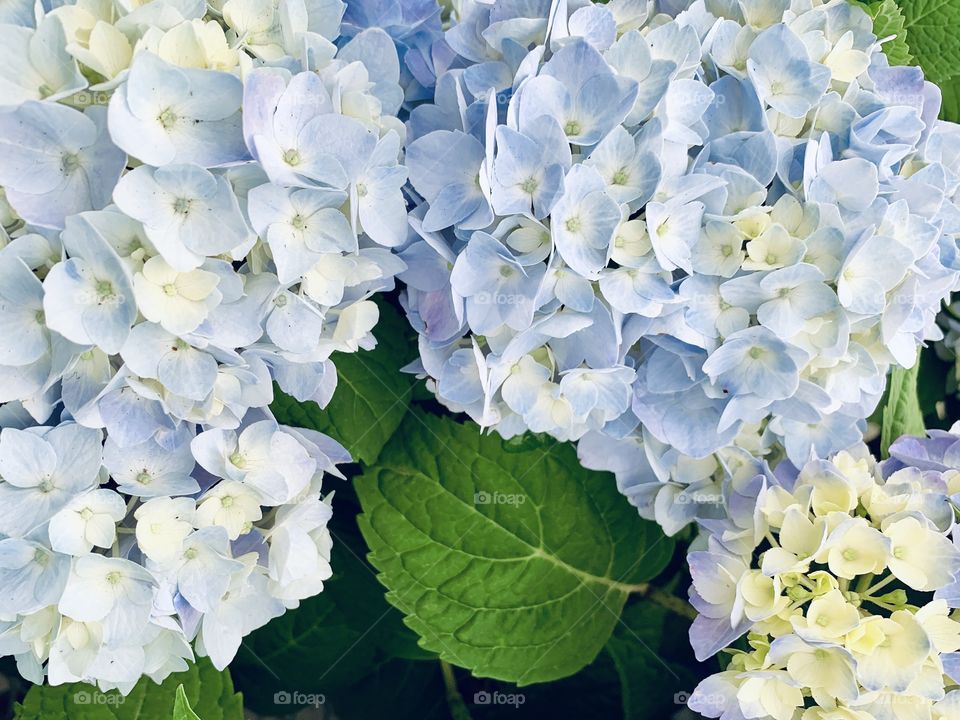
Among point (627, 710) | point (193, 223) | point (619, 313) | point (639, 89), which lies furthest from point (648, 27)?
point (627, 710)

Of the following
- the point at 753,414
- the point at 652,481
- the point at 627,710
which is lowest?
the point at 627,710

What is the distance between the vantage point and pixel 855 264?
2.02 ft

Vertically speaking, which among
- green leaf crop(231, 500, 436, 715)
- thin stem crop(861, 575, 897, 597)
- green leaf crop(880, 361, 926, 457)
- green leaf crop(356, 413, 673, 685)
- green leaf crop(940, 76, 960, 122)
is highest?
green leaf crop(940, 76, 960, 122)

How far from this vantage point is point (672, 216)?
595mm

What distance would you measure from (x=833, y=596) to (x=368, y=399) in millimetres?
365

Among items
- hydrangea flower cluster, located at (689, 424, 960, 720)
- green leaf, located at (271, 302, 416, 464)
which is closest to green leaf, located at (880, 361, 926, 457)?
hydrangea flower cluster, located at (689, 424, 960, 720)

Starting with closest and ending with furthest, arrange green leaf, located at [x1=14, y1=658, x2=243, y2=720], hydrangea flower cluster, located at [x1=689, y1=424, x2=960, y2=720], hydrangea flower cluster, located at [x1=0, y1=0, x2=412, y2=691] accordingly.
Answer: hydrangea flower cluster, located at [x1=0, y1=0, x2=412, y2=691], hydrangea flower cluster, located at [x1=689, y1=424, x2=960, y2=720], green leaf, located at [x1=14, y1=658, x2=243, y2=720]

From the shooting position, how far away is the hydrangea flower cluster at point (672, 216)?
1.92 feet

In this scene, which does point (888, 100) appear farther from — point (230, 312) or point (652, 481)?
point (230, 312)

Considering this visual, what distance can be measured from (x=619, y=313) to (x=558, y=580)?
13.0 inches

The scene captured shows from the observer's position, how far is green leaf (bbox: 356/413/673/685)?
79 centimetres

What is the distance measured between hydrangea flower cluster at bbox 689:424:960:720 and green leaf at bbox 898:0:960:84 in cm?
34

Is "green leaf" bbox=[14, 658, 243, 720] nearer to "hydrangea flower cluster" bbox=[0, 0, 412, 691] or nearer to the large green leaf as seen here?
"hydrangea flower cluster" bbox=[0, 0, 412, 691]

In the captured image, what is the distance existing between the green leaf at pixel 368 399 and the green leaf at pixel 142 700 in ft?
0.70
